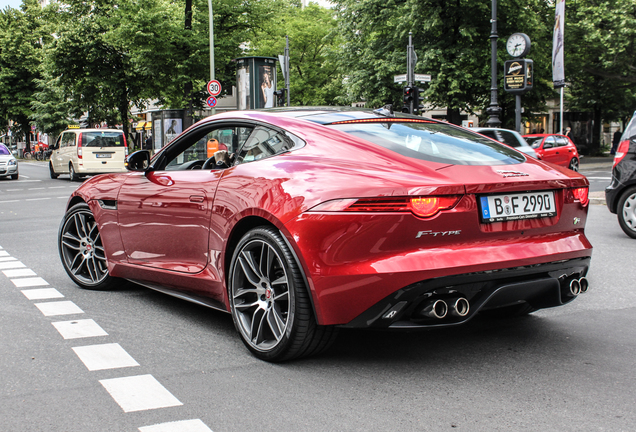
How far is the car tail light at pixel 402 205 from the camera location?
3207 millimetres

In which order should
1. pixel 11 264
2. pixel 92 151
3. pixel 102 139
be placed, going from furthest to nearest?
pixel 102 139, pixel 92 151, pixel 11 264

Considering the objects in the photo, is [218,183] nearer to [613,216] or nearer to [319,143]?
[319,143]

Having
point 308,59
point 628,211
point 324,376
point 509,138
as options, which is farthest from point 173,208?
point 308,59

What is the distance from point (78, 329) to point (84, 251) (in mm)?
1465

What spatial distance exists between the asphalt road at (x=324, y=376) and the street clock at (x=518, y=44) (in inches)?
599

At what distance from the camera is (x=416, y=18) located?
30.3 m

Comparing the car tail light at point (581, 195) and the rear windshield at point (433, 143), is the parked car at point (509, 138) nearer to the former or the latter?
the rear windshield at point (433, 143)

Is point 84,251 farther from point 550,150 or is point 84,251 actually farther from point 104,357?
point 550,150

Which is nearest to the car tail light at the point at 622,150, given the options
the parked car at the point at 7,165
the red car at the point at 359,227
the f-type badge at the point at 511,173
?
the red car at the point at 359,227

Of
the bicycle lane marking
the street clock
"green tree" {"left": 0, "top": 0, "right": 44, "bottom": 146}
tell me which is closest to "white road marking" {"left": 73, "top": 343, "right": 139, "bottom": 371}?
the bicycle lane marking

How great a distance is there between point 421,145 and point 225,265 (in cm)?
132

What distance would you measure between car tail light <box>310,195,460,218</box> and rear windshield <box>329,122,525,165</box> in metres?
0.37

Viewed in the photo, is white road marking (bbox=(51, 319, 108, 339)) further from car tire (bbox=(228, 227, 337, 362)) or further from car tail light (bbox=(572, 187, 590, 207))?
car tail light (bbox=(572, 187, 590, 207))

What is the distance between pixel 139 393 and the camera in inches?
129
